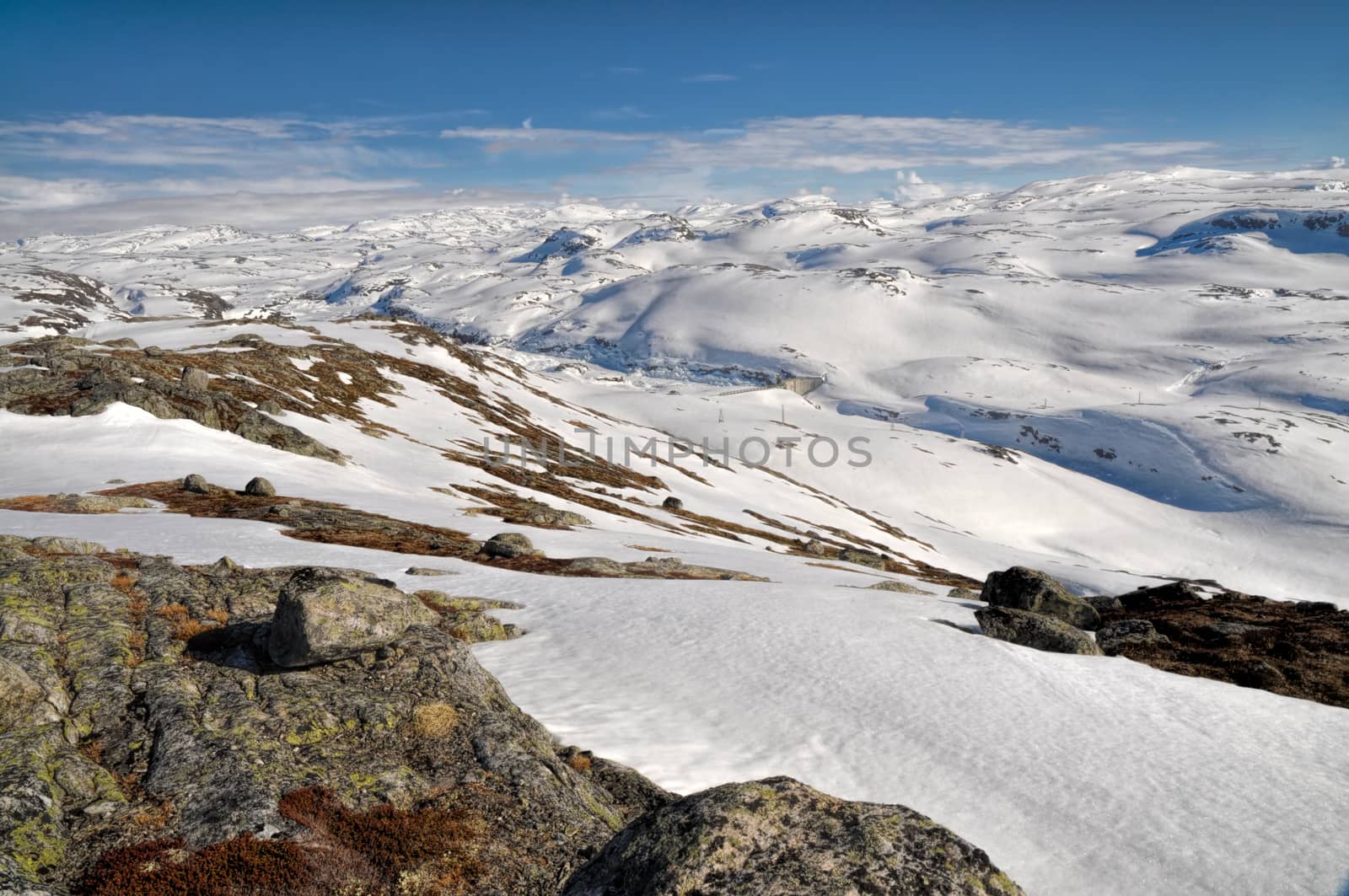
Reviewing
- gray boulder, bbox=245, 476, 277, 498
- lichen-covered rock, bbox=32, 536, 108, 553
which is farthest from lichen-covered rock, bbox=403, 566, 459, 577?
gray boulder, bbox=245, 476, 277, 498

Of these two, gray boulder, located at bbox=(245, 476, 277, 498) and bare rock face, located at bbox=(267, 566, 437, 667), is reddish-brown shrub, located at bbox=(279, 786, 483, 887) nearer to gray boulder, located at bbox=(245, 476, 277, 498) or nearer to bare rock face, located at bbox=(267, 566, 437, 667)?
bare rock face, located at bbox=(267, 566, 437, 667)

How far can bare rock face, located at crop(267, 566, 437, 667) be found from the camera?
13117 millimetres

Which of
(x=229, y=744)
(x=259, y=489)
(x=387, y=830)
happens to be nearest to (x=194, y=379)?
(x=259, y=489)

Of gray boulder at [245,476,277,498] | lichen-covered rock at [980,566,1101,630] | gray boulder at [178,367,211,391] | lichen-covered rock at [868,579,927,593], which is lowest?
lichen-covered rock at [868,579,927,593]

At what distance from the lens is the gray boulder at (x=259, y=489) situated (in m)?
37.6

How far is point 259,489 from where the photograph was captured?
124 feet

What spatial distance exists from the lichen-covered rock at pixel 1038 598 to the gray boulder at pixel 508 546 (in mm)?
21776

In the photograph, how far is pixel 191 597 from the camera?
15922mm

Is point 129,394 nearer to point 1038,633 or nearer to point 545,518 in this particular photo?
point 545,518

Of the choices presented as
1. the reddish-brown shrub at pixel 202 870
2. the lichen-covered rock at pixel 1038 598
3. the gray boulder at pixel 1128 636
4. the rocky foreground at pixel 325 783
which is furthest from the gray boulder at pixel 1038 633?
the reddish-brown shrub at pixel 202 870

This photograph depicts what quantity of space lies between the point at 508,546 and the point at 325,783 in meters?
24.1

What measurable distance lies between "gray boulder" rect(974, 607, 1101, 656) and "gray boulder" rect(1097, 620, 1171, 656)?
2622 millimetres

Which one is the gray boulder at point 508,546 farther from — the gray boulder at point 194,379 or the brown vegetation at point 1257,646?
A: the gray boulder at point 194,379

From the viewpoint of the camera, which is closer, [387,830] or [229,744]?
[387,830]
